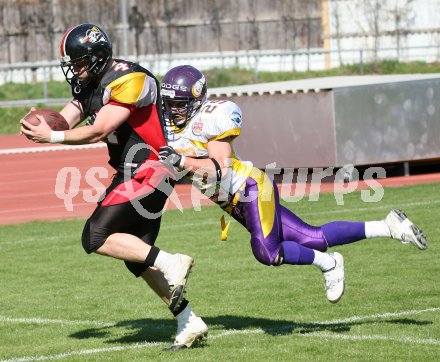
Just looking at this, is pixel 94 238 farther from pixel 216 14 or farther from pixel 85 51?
pixel 216 14

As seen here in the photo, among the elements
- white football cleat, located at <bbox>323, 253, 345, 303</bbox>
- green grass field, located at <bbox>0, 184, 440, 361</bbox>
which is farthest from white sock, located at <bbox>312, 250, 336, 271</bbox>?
green grass field, located at <bbox>0, 184, 440, 361</bbox>

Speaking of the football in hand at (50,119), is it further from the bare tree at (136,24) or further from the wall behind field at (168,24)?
the bare tree at (136,24)

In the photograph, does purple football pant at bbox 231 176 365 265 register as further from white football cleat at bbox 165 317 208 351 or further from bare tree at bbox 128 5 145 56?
bare tree at bbox 128 5 145 56

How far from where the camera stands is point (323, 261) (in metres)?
6.10

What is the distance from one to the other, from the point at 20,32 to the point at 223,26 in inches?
Result: 228

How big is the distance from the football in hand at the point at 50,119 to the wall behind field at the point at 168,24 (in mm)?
25010

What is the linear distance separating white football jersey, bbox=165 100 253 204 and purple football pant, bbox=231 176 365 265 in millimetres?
106

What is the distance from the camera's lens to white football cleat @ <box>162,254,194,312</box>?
18.7 ft

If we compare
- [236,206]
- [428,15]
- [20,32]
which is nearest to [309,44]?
[428,15]

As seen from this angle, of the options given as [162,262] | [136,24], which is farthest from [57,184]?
[136,24]

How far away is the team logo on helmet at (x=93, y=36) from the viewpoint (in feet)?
19.4

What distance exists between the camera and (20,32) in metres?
30.9

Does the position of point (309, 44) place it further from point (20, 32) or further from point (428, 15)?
point (20, 32)

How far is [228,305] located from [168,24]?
81.7ft
